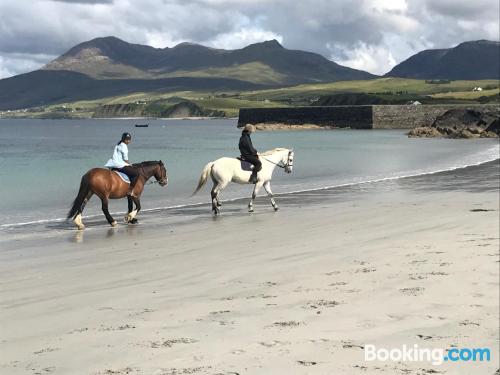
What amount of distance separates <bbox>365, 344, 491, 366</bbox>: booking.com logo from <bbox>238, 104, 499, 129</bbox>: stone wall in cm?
11751

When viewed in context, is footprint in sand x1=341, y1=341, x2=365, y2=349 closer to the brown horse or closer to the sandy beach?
the sandy beach

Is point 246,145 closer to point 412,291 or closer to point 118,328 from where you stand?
point 412,291

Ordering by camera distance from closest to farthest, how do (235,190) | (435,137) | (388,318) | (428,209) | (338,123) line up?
(388,318)
(428,209)
(235,190)
(435,137)
(338,123)

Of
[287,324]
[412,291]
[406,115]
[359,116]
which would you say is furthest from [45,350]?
[359,116]

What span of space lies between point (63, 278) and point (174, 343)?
171 inches

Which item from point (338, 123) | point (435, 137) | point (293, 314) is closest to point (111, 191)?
point (293, 314)

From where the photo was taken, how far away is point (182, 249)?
1288cm

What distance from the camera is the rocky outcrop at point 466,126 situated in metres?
83.1

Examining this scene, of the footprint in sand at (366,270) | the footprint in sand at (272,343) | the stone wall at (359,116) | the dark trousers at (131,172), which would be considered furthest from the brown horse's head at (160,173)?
the stone wall at (359,116)

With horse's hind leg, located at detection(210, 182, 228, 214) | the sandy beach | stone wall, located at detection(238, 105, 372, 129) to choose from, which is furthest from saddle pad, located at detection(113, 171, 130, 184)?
stone wall, located at detection(238, 105, 372, 129)

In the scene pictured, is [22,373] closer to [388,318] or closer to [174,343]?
[174,343]

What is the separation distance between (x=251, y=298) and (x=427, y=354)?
9.22 feet

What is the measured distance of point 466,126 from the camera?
8912 centimetres

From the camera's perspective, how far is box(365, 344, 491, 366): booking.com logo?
19.5ft
